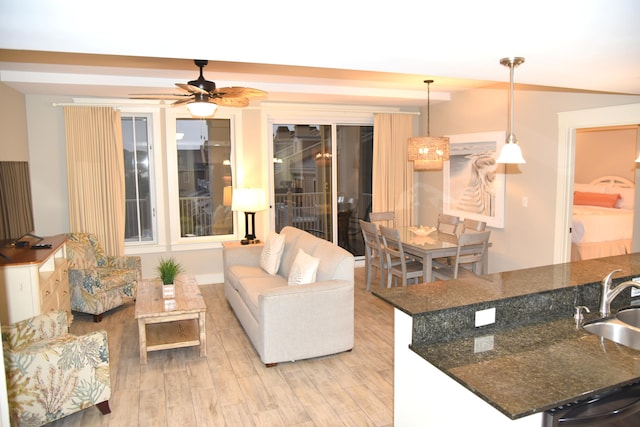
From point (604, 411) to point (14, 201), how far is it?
4.62m

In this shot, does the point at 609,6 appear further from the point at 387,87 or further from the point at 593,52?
the point at 387,87

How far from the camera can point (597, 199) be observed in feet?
24.8

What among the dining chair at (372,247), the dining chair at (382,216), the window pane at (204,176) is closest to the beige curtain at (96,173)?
the window pane at (204,176)

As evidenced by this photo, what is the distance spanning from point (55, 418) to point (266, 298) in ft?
5.30

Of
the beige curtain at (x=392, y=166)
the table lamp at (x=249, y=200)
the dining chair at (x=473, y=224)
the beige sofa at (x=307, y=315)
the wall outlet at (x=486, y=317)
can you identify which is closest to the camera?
the wall outlet at (x=486, y=317)

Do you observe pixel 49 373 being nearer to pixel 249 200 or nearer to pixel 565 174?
pixel 249 200

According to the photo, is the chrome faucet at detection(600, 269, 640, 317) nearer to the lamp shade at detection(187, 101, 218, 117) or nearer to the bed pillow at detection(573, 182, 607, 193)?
the lamp shade at detection(187, 101, 218, 117)

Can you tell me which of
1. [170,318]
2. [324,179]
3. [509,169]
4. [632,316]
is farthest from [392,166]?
[632,316]

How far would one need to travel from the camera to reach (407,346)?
2145 mm

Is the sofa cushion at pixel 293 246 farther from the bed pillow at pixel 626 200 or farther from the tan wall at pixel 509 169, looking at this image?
the bed pillow at pixel 626 200

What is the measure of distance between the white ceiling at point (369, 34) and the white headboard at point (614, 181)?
5138mm

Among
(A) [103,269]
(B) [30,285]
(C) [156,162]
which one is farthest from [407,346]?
(C) [156,162]

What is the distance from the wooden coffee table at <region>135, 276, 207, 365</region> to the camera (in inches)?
156

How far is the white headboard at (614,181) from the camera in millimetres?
7591
